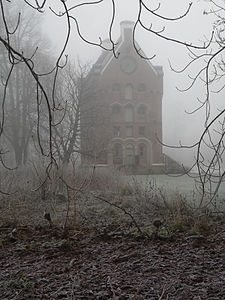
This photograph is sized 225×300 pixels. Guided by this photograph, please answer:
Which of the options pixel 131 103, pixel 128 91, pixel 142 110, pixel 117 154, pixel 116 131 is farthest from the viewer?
pixel 128 91

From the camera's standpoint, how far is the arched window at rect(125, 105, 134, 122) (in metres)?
19.3

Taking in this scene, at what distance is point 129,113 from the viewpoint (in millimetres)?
19406

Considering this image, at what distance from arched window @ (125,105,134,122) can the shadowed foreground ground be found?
15.8 metres

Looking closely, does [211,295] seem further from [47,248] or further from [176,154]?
[176,154]

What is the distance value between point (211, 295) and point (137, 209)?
331cm

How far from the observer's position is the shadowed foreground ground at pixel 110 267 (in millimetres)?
2088

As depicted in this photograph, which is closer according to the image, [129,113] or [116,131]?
[116,131]

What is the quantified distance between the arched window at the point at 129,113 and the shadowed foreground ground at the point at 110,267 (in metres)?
15.8

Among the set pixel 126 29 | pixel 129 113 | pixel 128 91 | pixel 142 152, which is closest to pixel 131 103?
pixel 129 113

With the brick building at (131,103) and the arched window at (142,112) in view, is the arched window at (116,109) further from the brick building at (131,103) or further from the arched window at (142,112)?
the arched window at (142,112)

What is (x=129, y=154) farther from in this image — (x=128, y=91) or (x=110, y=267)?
(x=110, y=267)

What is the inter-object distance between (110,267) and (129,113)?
17.1 meters

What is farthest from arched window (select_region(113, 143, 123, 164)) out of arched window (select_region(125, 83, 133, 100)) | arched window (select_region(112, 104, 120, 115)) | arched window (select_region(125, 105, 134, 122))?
arched window (select_region(125, 83, 133, 100))

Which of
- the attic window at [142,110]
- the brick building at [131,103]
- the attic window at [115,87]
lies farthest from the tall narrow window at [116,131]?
the attic window at [115,87]
